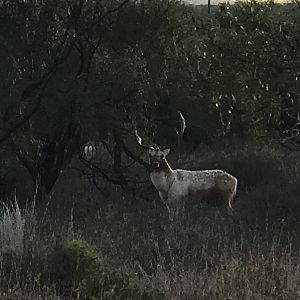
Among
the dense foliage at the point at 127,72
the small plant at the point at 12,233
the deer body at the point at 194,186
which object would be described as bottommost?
the deer body at the point at 194,186

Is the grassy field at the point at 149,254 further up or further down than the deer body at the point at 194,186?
further up

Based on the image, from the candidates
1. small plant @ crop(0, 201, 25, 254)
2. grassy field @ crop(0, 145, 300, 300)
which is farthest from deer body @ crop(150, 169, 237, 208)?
small plant @ crop(0, 201, 25, 254)

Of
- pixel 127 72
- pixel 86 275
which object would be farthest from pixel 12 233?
pixel 127 72

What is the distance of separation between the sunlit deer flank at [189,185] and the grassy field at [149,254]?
0.74 meters

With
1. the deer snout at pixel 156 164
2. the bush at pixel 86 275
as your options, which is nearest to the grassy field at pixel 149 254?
the bush at pixel 86 275

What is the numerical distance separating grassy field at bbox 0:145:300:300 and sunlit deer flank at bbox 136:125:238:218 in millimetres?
740

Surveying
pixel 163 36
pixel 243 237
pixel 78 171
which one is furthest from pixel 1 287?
pixel 78 171

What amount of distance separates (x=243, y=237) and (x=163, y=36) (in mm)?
7445

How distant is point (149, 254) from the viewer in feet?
30.0

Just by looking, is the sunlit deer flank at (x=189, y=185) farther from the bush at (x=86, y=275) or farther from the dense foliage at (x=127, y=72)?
the bush at (x=86, y=275)

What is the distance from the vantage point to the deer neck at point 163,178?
45.5 ft

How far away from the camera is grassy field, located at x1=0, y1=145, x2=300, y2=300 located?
7566 millimetres

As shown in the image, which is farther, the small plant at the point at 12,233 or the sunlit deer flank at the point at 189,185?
the sunlit deer flank at the point at 189,185

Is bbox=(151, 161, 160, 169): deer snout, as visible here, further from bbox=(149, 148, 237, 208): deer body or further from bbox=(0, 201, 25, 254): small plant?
bbox=(0, 201, 25, 254): small plant
